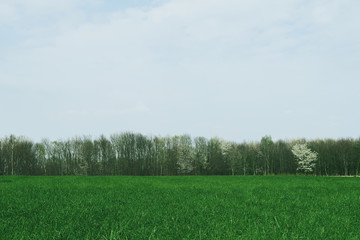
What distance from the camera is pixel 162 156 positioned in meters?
87.1

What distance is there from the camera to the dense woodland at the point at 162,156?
2908 inches

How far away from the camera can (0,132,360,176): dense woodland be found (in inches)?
2908

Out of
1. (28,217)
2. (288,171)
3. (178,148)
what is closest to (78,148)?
(178,148)

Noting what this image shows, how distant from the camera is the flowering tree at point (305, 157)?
250ft

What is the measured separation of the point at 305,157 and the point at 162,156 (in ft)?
147

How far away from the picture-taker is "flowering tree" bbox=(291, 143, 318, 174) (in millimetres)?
76312

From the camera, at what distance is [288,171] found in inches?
3312

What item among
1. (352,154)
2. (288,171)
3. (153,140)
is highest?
(153,140)

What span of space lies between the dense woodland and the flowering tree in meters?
2.20

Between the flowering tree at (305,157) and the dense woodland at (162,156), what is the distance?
Answer: 2199 mm

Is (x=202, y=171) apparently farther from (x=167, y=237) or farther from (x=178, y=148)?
(x=167, y=237)

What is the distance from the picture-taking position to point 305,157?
7931 cm

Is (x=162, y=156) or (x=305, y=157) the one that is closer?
(x=305, y=157)

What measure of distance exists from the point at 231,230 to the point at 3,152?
82.8 metres
